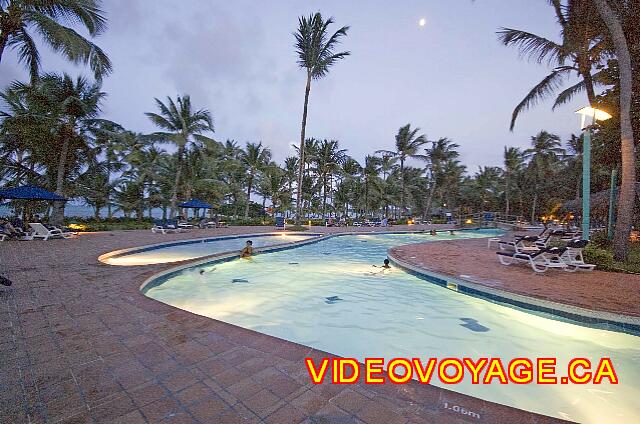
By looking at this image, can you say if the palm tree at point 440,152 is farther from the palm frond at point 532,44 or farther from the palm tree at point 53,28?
the palm tree at point 53,28

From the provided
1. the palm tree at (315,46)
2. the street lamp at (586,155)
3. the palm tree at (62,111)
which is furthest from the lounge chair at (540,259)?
the palm tree at (62,111)

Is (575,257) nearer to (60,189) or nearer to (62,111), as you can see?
(60,189)

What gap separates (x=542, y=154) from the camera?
36.0 m

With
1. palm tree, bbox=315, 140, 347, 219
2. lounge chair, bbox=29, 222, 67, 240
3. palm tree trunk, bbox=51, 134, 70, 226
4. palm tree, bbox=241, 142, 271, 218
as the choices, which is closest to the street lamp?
lounge chair, bbox=29, 222, 67, 240

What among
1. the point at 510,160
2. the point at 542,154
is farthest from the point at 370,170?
the point at 542,154

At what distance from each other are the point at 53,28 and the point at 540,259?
15.6 meters

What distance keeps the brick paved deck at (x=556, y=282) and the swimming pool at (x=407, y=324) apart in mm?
470

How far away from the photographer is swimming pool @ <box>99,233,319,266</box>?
9042 mm

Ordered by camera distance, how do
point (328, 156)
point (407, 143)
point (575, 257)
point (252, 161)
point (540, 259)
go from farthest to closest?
point (407, 143) < point (328, 156) < point (252, 161) < point (575, 257) < point (540, 259)

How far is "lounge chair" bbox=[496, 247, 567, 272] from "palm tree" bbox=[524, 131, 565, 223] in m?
35.1

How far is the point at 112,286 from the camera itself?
5.20 meters

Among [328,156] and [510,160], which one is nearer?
[328,156]

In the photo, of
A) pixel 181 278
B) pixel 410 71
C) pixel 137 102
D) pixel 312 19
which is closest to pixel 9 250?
pixel 181 278

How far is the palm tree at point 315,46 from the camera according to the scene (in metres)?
19.0
